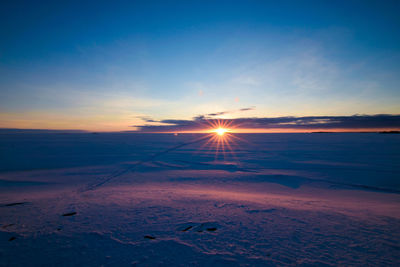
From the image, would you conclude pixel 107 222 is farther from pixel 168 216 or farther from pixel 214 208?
pixel 214 208

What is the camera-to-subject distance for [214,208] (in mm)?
5773

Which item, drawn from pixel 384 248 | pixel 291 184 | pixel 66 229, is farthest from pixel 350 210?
pixel 66 229

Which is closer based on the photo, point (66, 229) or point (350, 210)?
point (66, 229)

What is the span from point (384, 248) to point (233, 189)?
536cm

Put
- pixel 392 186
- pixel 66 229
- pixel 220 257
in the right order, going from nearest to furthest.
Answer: pixel 220 257, pixel 66 229, pixel 392 186

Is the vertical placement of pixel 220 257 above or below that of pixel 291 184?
above

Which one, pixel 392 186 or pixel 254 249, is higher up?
pixel 254 249

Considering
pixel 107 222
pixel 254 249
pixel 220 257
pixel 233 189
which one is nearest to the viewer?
pixel 220 257

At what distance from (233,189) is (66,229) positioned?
647 cm

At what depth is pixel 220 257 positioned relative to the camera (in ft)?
11.1

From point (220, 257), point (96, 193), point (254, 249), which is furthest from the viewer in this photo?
point (96, 193)

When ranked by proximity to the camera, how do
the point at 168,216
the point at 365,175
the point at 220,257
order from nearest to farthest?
1. the point at 220,257
2. the point at 168,216
3. the point at 365,175

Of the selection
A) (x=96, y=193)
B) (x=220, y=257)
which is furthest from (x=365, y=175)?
(x=96, y=193)

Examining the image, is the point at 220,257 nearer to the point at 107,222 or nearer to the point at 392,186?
the point at 107,222
